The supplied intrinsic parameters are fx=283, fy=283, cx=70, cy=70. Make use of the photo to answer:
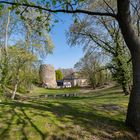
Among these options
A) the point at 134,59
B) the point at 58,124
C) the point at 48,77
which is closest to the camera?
the point at 58,124

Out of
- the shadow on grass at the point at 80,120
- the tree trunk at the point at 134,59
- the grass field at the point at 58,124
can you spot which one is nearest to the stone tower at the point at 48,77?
the shadow on grass at the point at 80,120

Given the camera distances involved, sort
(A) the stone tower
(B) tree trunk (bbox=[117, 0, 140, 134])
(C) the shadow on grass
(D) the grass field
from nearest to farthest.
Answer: (D) the grass field → (C) the shadow on grass → (B) tree trunk (bbox=[117, 0, 140, 134]) → (A) the stone tower

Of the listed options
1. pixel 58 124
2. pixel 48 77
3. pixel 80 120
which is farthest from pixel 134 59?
pixel 48 77

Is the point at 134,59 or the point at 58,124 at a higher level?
the point at 134,59

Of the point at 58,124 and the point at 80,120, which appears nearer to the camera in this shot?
the point at 58,124

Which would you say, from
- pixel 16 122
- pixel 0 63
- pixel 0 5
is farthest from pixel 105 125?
pixel 0 63

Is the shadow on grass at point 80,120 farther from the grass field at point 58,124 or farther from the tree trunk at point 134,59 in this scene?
the tree trunk at point 134,59

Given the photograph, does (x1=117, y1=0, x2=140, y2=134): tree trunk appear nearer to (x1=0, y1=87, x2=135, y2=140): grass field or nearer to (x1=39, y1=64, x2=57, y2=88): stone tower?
(x1=0, y1=87, x2=135, y2=140): grass field

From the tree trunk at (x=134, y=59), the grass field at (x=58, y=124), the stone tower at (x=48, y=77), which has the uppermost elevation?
the stone tower at (x=48, y=77)

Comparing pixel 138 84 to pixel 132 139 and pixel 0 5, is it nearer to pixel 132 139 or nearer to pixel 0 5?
pixel 132 139

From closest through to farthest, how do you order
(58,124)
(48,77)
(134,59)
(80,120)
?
(58,124) → (134,59) → (80,120) → (48,77)

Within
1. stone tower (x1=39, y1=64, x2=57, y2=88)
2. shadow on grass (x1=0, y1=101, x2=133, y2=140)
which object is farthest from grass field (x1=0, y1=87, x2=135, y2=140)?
stone tower (x1=39, y1=64, x2=57, y2=88)

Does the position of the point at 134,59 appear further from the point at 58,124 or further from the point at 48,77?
the point at 48,77

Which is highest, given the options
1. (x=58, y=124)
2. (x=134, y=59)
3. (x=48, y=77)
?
(x=48, y=77)
